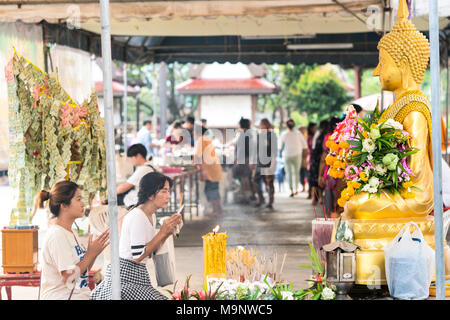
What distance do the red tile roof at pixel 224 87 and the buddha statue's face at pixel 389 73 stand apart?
29.5ft

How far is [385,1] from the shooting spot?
5.95 meters

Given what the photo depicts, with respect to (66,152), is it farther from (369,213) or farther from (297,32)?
(297,32)

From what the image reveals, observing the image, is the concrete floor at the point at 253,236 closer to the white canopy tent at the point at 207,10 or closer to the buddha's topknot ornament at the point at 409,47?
the white canopy tent at the point at 207,10

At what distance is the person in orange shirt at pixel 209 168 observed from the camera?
9.22 metres

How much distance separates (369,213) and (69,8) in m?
3.20

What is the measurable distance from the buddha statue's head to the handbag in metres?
1.82

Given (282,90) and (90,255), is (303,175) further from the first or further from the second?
(282,90)

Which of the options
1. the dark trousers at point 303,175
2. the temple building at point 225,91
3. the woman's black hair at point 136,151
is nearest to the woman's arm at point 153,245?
the woman's black hair at point 136,151

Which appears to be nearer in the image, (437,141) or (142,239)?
(437,141)

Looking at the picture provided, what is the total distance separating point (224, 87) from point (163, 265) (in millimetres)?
9159

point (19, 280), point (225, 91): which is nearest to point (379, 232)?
point (19, 280)

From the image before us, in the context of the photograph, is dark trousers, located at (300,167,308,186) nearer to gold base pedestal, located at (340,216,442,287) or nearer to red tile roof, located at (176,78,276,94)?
red tile roof, located at (176,78,276,94)

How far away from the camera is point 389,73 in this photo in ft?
14.7

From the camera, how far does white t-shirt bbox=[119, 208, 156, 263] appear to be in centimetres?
444
